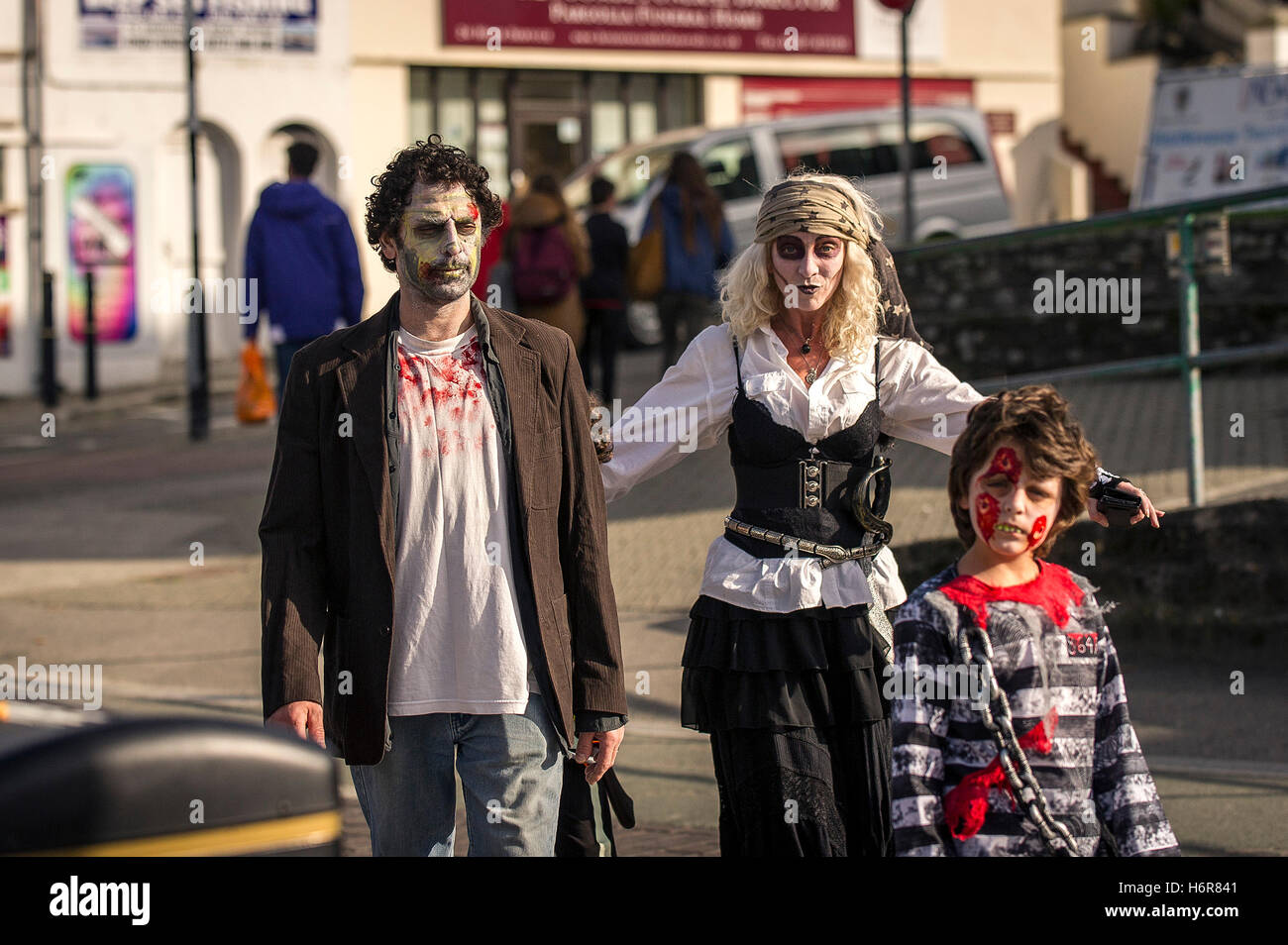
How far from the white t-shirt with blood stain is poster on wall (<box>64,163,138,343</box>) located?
Result: 1781 cm

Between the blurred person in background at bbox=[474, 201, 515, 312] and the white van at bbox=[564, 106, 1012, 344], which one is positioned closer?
the blurred person in background at bbox=[474, 201, 515, 312]

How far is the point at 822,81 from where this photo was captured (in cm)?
2483

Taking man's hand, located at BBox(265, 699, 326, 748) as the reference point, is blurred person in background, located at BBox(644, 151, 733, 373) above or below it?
above

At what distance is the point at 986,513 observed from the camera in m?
3.07

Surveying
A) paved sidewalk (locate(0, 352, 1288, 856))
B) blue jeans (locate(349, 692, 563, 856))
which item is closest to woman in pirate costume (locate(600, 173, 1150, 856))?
blue jeans (locate(349, 692, 563, 856))

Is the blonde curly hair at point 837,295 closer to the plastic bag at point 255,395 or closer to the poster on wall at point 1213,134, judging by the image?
the plastic bag at point 255,395

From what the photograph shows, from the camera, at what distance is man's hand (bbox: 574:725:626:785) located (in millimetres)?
3461

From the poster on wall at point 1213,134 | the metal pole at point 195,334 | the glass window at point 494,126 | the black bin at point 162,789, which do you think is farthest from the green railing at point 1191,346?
the glass window at point 494,126

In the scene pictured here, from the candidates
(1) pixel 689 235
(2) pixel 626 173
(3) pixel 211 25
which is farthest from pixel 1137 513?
(3) pixel 211 25

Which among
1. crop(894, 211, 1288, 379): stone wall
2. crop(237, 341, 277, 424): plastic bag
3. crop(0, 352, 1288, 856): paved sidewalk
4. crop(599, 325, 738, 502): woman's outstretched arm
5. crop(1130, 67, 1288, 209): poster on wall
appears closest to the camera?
crop(599, 325, 738, 502): woman's outstretched arm

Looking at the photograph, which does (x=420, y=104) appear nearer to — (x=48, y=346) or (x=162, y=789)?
(x=48, y=346)

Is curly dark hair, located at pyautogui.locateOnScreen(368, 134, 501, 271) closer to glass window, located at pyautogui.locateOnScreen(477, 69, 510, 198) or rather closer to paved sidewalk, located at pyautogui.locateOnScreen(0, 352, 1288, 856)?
paved sidewalk, located at pyautogui.locateOnScreen(0, 352, 1288, 856)

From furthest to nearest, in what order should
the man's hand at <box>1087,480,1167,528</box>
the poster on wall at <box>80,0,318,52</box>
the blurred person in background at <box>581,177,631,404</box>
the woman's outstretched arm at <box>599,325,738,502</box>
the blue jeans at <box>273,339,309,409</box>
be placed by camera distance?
the poster on wall at <box>80,0,318,52</box>
the blurred person in background at <box>581,177,631,404</box>
the blue jeans at <box>273,339,309,409</box>
the woman's outstretched arm at <box>599,325,738,502</box>
the man's hand at <box>1087,480,1167,528</box>
